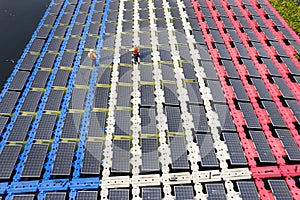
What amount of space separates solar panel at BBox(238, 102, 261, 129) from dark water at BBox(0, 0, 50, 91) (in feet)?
81.6

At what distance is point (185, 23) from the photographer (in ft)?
125

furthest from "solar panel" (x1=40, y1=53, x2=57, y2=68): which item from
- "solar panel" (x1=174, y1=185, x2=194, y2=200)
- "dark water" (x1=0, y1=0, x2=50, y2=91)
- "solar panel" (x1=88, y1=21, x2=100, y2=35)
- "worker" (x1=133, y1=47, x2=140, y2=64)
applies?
"solar panel" (x1=174, y1=185, x2=194, y2=200)

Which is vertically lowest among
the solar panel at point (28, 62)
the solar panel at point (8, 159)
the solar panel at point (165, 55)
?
the solar panel at point (8, 159)

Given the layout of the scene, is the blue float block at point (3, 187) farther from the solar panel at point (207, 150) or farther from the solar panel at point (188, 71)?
the solar panel at point (188, 71)

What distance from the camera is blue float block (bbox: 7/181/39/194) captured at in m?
20.4

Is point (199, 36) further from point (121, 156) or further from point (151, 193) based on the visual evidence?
point (151, 193)

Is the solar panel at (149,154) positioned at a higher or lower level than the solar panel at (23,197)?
higher

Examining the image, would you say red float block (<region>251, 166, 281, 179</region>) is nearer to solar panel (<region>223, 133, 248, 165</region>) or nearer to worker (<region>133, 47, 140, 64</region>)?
solar panel (<region>223, 133, 248, 165</region>)

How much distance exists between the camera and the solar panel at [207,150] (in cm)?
2259

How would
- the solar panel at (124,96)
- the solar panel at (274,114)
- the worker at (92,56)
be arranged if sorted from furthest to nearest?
1. the worker at (92,56)
2. the solar panel at (124,96)
3. the solar panel at (274,114)

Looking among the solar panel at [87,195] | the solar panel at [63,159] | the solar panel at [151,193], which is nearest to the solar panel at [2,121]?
the solar panel at [63,159]

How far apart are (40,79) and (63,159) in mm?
10820

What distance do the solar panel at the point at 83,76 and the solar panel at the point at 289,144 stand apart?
19.8m

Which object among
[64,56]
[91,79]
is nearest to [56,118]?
[91,79]
